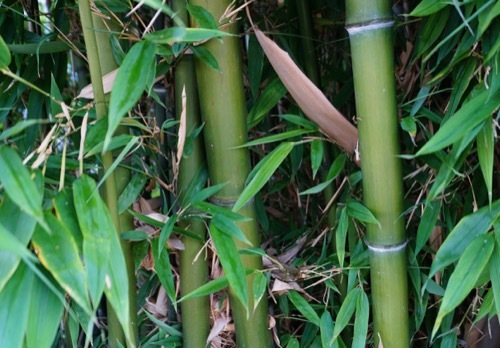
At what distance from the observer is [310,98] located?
82cm

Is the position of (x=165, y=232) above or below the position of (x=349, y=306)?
above

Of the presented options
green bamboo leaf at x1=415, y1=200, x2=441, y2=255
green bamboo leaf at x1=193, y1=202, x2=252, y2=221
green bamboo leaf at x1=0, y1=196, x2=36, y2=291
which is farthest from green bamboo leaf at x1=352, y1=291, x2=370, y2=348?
green bamboo leaf at x1=0, y1=196, x2=36, y2=291

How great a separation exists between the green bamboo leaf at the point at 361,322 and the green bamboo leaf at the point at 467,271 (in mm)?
127

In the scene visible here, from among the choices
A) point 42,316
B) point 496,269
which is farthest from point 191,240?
point 496,269

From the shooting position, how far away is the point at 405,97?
3.11 ft

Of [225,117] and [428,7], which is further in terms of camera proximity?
[225,117]

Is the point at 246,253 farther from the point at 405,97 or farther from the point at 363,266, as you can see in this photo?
the point at 405,97

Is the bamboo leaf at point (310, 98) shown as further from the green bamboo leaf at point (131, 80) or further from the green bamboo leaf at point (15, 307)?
the green bamboo leaf at point (15, 307)

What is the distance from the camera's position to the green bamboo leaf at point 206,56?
2.54ft

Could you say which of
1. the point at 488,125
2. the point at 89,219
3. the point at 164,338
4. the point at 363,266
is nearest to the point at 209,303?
the point at 164,338

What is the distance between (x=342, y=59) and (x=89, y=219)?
68cm

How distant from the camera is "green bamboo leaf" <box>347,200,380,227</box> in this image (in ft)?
2.59

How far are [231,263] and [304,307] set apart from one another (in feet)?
0.60

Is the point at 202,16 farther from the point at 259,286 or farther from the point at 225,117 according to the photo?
the point at 259,286
